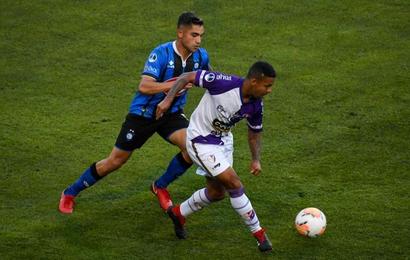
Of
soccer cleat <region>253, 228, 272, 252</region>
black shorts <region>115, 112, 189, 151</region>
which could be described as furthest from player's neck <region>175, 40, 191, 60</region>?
soccer cleat <region>253, 228, 272, 252</region>

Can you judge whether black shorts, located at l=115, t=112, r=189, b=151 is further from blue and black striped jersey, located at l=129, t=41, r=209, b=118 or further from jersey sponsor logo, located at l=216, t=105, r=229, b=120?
jersey sponsor logo, located at l=216, t=105, r=229, b=120

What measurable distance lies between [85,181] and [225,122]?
7.32 feet

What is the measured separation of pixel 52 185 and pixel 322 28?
24.5 feet

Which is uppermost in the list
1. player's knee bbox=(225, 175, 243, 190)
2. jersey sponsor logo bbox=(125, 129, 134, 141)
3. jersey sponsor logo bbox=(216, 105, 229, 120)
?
jersey sponsor logo bbox=(216, 105, 229, 120)

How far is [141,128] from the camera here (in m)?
10.8

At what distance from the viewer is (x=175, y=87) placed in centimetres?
970

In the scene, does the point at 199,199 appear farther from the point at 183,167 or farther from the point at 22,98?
the point at 22,98

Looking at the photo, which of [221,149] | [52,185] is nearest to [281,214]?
[221,149]

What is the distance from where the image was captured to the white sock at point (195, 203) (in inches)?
403

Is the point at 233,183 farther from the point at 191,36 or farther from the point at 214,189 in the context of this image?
the point at 191,36

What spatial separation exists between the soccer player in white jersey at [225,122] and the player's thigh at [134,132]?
983 millimetres

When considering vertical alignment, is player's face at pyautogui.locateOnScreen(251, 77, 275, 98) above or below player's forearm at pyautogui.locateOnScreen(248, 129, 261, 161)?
above

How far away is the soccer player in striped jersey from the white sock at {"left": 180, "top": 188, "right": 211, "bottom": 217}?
0.48 meters

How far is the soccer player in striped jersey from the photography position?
34.6 feet
